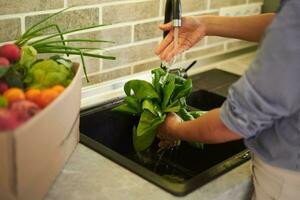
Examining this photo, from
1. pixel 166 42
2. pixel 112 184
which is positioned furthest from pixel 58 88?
pixel 166 42

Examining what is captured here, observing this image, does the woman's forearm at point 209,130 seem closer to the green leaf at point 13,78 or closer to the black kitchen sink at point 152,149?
the black kitchen sink at point 152,149

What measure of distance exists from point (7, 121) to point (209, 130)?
0.42 meters

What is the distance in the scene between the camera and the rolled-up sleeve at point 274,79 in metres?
0.79

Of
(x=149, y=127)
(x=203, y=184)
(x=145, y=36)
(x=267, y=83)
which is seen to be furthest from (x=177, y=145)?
(x=267, y=83)

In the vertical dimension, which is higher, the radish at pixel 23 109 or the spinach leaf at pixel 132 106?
the radish at pixel 23 109

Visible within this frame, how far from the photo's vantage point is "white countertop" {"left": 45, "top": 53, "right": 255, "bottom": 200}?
0.93m

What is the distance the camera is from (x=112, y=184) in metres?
0.96

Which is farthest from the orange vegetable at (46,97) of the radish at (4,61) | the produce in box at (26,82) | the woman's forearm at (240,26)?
the woman's forearm at (240,26)

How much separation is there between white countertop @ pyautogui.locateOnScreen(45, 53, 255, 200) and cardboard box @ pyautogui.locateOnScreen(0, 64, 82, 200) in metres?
0.11

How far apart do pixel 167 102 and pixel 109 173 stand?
0.26 m

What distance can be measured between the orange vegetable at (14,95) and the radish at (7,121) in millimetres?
68

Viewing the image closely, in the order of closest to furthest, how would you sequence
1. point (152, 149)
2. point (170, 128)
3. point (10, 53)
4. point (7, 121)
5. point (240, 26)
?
point (7, 121) < point (10, 53) < point (170, 128) < point (240, 26) < point (152, 149)

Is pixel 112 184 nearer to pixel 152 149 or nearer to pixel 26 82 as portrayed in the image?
pixel 26 82

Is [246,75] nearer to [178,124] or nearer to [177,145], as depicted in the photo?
[178,124]
